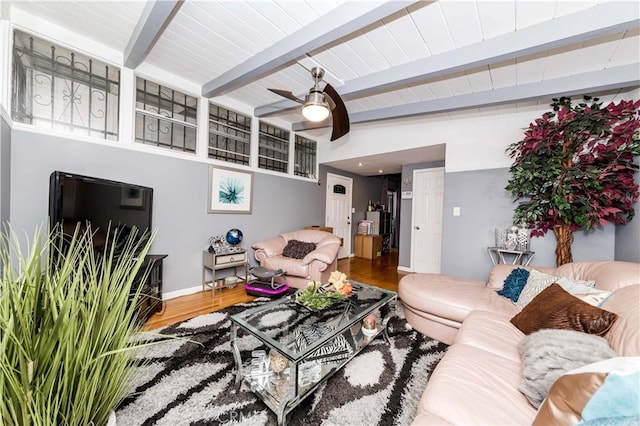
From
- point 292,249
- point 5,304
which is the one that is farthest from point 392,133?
point 5,304

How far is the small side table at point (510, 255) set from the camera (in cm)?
288

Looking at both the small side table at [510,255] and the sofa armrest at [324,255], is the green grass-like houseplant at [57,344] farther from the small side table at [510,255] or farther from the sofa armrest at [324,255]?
the small side table at [510,255]

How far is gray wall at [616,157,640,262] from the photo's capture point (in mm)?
2074

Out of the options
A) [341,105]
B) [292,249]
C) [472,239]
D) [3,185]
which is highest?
[341,105]

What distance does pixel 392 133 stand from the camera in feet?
12.9

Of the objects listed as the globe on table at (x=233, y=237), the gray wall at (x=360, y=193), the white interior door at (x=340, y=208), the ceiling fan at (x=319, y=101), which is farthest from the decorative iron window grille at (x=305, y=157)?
the ceiling fan at (x=319, y=101)

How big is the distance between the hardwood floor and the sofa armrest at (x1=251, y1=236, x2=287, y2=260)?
1.95 ft

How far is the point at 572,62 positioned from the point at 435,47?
1.28 m

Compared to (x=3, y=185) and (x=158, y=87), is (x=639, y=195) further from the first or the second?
(x=3, y=185)

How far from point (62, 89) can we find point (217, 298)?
105 inches

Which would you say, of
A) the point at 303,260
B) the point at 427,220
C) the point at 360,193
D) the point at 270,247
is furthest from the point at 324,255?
the point at 360,193

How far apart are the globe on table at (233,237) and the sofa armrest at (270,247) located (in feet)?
0.99

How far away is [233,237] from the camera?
136 inches

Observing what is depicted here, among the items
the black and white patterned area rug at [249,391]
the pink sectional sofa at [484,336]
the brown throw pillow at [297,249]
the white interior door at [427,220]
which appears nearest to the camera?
the pink sectional sofa at [484,336]
